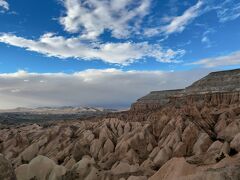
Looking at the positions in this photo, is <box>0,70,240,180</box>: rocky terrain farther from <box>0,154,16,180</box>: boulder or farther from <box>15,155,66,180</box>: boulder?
<box>0,154,16,180</box>: boulder

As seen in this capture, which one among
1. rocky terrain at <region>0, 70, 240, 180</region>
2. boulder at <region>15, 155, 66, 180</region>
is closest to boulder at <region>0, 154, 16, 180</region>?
rocky terrain at <region>0, 70, 240, 180</region>

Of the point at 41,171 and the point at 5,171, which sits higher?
the point at 5,171

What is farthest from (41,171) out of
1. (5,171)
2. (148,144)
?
Result: (148,144)

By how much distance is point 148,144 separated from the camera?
2101 inches

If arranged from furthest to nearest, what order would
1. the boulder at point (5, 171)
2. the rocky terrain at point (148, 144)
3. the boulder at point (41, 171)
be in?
the boulder at point (41, 171) → the rocky terrain at point (148, 144) → the boulder at point (5, 171)

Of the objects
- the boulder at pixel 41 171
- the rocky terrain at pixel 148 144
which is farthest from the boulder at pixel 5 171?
the boulder at pixel 41 171

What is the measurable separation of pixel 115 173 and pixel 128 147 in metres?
17.4

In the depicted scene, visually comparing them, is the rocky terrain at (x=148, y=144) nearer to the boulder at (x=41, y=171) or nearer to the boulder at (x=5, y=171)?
the boulder at (x=41, y=171)

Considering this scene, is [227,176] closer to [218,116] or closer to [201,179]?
[201,179]

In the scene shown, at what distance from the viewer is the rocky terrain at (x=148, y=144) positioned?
36.2 m

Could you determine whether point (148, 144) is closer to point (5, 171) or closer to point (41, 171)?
point (41, 171)

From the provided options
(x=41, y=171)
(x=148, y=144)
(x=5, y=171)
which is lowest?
(x=148, y=144)

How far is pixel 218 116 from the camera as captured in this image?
185 feet

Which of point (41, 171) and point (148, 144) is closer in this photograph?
point (41, 171)
